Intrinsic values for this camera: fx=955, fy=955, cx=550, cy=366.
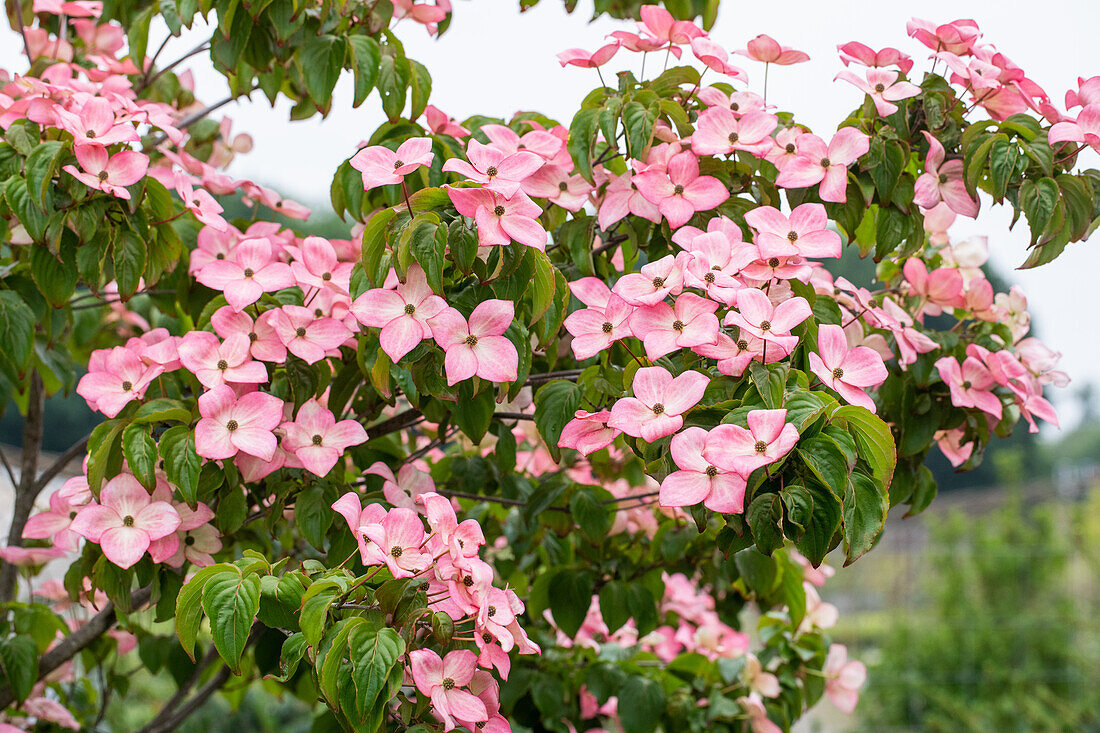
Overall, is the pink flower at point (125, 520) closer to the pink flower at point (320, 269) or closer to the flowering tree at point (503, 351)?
the flowering tree at point (503, 351)

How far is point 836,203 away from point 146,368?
78 cm

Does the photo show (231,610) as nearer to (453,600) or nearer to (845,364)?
(453,600)

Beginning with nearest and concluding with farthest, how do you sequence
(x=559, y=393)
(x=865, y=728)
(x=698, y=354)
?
(x=698, y=354), (x=559, y=393), (x=865, y=728)

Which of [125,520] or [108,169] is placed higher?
[108,169]

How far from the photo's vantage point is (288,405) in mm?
1053

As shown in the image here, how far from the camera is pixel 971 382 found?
3.62 feet

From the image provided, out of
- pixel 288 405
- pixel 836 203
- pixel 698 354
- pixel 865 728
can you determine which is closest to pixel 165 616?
pixel 288 405

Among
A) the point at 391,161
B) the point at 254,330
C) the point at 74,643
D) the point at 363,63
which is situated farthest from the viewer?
the point at 74,643

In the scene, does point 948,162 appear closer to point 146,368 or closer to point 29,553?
point 146,368

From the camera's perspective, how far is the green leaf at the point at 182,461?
92 cm

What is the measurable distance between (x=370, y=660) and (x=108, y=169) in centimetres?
64

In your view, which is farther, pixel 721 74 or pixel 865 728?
pixel 865 728

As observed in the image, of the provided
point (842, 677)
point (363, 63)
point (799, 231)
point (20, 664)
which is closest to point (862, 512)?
point (799, 231)

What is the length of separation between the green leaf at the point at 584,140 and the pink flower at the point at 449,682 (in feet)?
1.73
